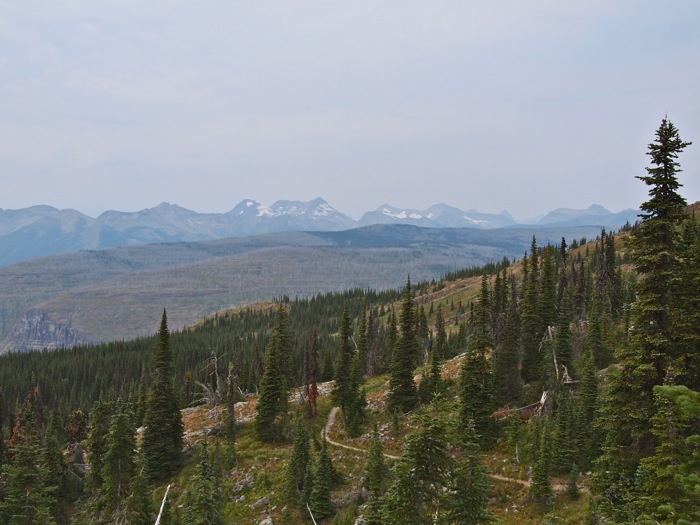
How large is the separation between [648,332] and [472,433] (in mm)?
12447

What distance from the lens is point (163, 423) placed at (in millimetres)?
66375

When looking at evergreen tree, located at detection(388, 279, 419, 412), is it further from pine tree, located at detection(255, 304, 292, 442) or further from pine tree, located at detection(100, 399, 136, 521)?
pine tree, located at detection(100, 399, 136, 521)

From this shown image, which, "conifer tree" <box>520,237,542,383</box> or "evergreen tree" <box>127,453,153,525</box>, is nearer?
"evergreen tree" <box>127,453,153,525</box>

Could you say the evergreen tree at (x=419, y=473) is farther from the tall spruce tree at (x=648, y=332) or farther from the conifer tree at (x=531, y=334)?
the conifer tree at (x=531, y=334)

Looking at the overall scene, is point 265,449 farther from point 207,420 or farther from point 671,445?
point 671,445

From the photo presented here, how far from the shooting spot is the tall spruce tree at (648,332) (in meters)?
23.6

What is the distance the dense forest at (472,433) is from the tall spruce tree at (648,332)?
0.31 ft

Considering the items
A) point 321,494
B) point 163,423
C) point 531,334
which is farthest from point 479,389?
point 163,423

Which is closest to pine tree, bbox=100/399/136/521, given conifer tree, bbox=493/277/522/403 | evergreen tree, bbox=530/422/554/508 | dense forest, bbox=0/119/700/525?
dense forest, bbox=0/119/700/525

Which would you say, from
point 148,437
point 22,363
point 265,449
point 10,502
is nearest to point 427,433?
point 10,502

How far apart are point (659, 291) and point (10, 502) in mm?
43688

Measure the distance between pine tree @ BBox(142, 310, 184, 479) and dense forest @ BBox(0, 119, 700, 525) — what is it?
225 millimetres

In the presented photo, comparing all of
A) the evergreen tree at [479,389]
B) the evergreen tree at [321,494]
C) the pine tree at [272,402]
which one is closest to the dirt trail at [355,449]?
the pine tree at [272,402]

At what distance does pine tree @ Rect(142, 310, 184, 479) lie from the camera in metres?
65.2
